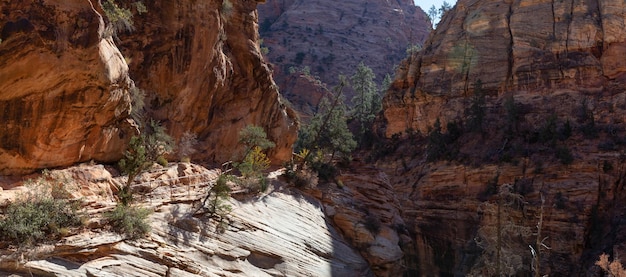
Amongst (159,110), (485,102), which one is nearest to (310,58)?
(485,102)

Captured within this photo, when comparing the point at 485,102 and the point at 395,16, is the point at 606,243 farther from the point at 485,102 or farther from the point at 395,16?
the point at 395,16

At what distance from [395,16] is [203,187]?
89813 mm

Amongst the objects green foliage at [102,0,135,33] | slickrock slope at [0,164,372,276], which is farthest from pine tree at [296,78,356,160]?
green foliage at [102,0,135,33]

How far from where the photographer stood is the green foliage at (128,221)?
16.6 meters

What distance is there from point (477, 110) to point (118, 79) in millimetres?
31376

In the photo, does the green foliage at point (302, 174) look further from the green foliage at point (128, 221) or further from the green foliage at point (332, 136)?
the green foliage at point (128, 221)

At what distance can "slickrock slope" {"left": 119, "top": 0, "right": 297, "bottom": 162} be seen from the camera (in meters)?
23.8

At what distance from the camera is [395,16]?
10550 cm

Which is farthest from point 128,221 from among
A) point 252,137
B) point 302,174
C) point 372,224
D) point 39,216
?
point 372,224

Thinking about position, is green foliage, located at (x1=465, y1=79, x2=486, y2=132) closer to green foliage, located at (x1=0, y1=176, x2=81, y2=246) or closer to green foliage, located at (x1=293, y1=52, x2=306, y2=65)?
green foliage, located at (x1=0, y1=176, x2=81, y2=246)

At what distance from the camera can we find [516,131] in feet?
129

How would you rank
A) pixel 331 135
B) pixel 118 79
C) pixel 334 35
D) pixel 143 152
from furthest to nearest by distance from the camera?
pixel 334 35 → pixel 331 135 → pixel 143 152 → pixel 118 79

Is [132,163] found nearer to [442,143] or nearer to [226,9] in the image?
[226,9]

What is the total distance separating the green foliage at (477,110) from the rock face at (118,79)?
18013 millimetres
